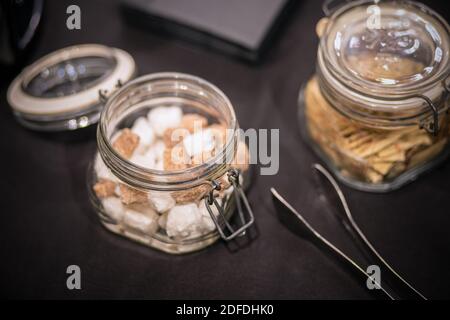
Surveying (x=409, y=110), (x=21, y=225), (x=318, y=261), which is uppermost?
(x=409, y=110)

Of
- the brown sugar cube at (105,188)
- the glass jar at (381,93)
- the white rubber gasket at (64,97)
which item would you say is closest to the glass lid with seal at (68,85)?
the white rubber gasket at (64,97)

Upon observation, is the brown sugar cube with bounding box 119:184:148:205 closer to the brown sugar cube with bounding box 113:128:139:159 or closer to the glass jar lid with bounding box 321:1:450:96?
the brown sugar cube with bounding box 113:128:139:159

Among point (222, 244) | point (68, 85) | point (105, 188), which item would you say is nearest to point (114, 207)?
point (105, 188)

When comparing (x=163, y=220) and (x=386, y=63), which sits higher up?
(x=386, y=63)

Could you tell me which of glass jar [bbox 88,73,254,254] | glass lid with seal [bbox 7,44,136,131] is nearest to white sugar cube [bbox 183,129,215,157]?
glass jar [bbox 88,73,254,254]

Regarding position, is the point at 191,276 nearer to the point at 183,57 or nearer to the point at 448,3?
the point at 183,57

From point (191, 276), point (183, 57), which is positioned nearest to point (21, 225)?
point (191, 276)

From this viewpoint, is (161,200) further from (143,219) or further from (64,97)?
(64,97)
